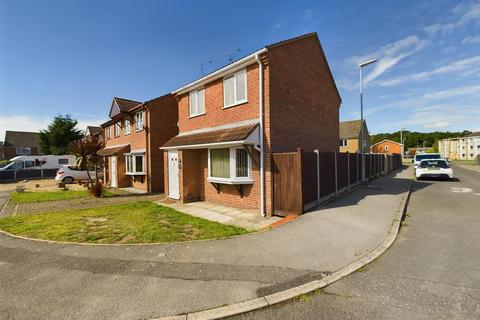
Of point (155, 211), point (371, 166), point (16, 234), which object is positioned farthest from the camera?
point (371, 166)

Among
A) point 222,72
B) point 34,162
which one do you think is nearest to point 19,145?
point 34,162

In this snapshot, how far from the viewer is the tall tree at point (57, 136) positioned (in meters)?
38.3

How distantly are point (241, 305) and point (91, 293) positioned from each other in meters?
Answer: 2.38

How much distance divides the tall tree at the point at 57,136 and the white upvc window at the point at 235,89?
39332 mm

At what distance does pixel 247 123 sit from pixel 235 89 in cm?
159

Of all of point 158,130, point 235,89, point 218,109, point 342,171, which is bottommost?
point 342,171

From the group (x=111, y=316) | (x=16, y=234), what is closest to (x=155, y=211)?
(x=16, y=234)

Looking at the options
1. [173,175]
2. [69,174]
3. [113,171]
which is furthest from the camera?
[69,174]

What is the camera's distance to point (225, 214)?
8547mm

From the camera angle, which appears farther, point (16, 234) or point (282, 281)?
point (16, 234)

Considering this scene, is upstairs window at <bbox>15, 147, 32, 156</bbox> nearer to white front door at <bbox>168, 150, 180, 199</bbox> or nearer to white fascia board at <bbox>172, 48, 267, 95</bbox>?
white front door at <bbox>168, 150, 180, 199</bbox>

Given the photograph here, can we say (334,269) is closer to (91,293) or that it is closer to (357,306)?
(357,306)

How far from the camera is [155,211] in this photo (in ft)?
31.0

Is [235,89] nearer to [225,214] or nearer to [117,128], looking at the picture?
[225,214]
